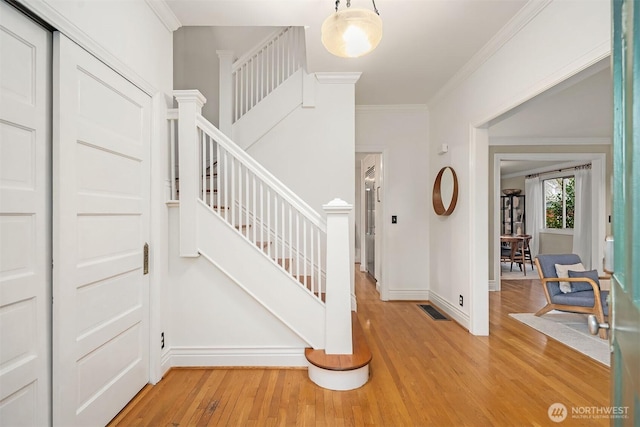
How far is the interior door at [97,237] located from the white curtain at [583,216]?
762 centimetres

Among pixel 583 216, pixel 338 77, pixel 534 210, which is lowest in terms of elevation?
pixel 583 216

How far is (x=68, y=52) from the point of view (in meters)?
1.52

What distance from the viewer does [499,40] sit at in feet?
8.80

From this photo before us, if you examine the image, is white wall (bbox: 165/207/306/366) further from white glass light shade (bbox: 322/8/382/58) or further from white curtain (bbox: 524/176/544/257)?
white curtain (bbox: 524/176/544/257)

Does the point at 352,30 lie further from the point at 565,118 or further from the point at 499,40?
the point at 565,118

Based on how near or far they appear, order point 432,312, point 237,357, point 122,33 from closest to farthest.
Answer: point 122,33, point 237,357, point 432,312

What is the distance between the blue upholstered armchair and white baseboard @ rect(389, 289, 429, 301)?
4.45 feet

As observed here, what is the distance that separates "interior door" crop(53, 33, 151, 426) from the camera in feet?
4.87

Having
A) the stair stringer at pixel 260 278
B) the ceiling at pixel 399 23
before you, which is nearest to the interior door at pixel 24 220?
the stair stringer at pixel 260 278

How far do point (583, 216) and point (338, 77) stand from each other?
6.17 m

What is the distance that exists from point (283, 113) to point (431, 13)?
176 centimetres

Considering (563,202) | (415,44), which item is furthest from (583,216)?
(415,44)

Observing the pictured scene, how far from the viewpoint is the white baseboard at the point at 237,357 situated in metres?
2.48

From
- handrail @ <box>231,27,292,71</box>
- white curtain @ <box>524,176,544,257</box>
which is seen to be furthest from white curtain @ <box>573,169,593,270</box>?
handrail @ <box>231,27,292,71</box>
